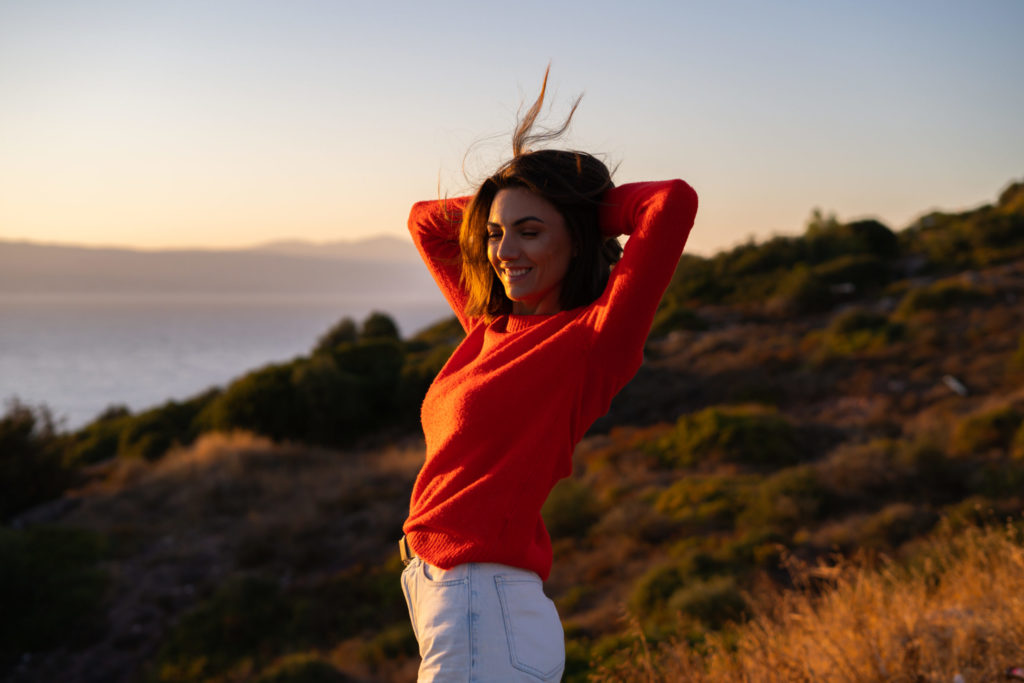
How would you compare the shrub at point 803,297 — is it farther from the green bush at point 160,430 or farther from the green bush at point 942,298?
the green bush at point 160,430

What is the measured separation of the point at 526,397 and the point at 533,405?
0.9 inches

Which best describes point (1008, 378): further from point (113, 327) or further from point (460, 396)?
point (113, 327)

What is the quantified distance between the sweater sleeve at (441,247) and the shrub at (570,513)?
853cm

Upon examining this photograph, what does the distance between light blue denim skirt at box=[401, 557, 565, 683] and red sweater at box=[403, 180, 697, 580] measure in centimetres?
4

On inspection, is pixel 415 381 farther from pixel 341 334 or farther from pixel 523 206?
pixel 523 206

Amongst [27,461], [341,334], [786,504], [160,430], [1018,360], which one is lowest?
[786,504]

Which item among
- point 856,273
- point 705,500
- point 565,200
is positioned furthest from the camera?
point 856,273

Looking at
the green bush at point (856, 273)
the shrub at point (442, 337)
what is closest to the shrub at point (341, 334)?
the shrub at point (442, 337)

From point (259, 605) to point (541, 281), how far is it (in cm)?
926

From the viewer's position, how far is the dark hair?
1.80m

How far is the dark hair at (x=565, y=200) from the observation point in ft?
5.89

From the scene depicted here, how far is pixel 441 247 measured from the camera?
234 centimetres

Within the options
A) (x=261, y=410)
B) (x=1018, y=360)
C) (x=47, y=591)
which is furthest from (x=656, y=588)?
(x=261, y=410)

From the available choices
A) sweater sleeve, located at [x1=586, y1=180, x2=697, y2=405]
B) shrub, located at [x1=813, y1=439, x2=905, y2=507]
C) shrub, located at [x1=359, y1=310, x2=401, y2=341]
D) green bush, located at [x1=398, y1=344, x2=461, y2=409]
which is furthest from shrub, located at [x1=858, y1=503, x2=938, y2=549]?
shrub, located at [x1=359, y1=310, x2=401, y2=341]
